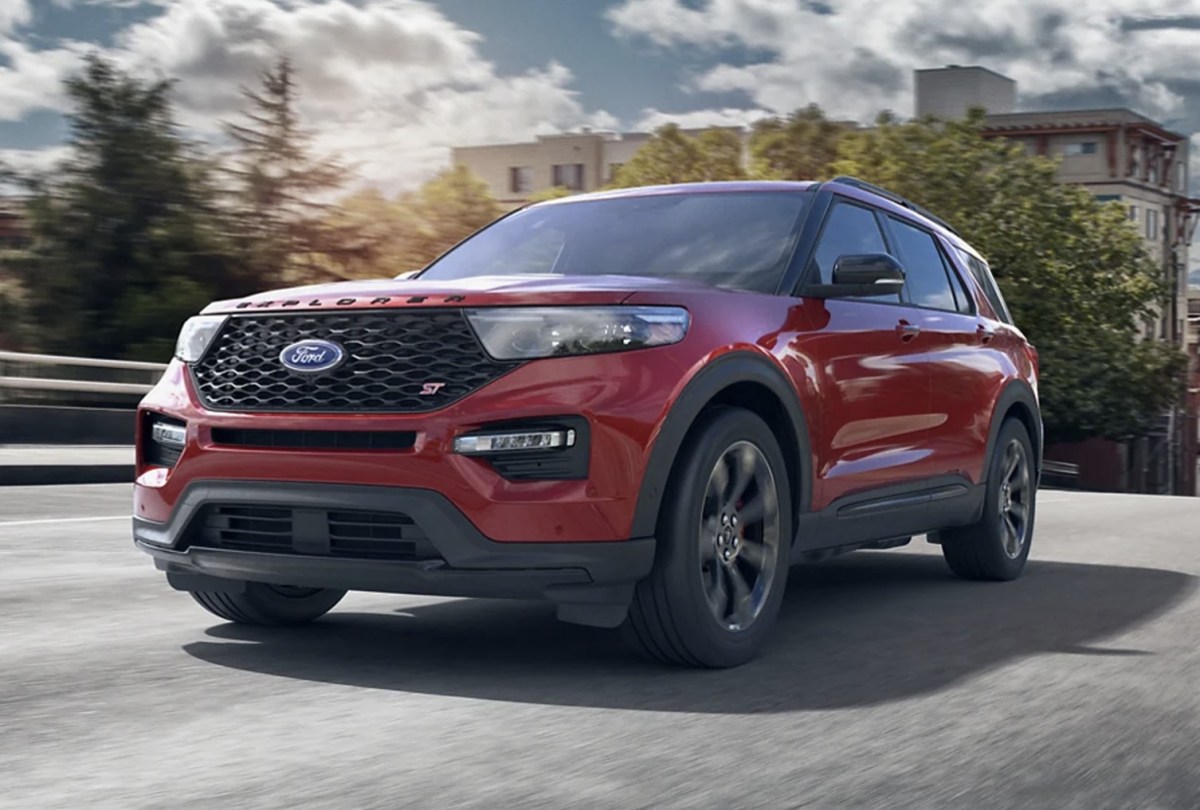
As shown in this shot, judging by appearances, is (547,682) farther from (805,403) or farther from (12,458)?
(12,458)

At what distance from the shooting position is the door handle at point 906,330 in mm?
6893

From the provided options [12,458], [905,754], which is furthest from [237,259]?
[905,754]

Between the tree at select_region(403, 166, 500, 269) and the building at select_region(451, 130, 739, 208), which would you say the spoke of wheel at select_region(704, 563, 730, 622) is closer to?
the tree at select_region(403, 166, 500, 269)

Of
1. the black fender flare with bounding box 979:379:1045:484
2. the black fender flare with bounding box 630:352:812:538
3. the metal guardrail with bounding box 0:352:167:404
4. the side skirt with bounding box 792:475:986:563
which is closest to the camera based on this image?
the black fender flare with bounding box 630:352:812:538

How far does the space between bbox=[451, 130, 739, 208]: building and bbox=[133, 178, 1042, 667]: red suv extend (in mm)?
92763

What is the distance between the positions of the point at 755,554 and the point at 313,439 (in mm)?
1549

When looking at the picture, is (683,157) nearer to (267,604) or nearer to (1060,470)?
(1060,470)

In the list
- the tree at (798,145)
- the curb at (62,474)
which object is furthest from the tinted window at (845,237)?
the tree at (798,145)

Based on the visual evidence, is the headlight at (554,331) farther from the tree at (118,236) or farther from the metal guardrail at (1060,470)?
the metal guardrail at (1060,470)

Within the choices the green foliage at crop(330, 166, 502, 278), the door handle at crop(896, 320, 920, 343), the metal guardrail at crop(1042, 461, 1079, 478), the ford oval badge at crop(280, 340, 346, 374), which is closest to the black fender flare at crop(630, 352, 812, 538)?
the ford oval badge at crop(280, 340, 346, 374)

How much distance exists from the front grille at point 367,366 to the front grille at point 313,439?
0.24 ft

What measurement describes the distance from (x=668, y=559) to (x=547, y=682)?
1.75ft

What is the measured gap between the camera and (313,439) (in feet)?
16.6

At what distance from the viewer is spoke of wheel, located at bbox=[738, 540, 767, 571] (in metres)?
5.63
